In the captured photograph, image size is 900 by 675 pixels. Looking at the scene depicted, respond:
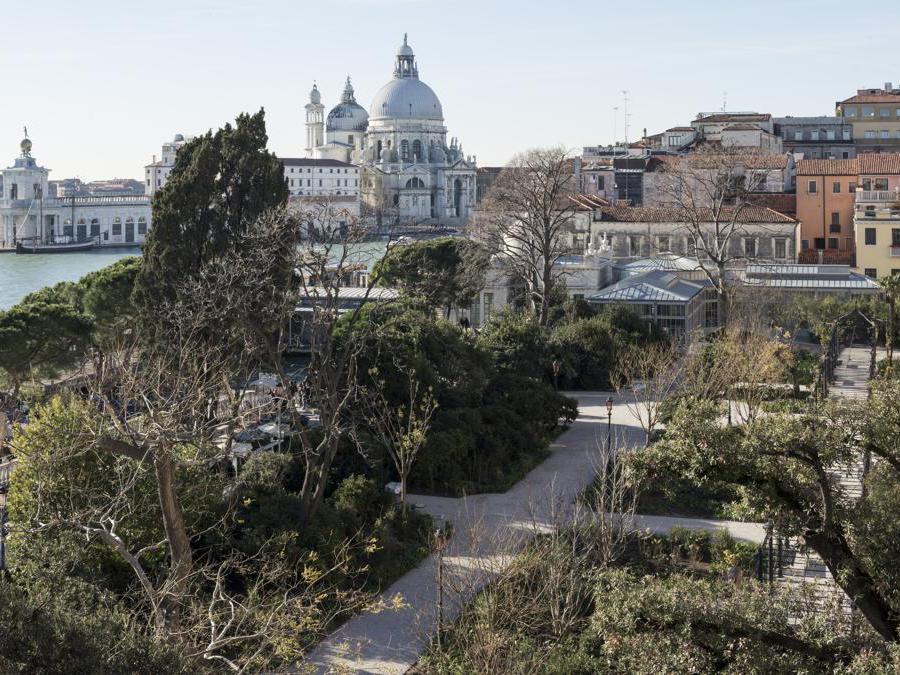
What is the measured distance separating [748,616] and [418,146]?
129 m

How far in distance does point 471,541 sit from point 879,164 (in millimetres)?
37160

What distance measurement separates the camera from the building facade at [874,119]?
71875 millimetres

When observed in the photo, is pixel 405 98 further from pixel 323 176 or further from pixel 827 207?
pixel 827 207

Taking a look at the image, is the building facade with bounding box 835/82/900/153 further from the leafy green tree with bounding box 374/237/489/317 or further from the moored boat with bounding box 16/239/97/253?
the moored boat with bounding box 16/239/97/253

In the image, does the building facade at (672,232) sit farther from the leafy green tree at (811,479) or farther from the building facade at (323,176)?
the building facade at (323,176)

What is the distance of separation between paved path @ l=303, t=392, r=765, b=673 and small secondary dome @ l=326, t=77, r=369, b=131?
410ft

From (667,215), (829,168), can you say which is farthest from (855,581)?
(829,168)

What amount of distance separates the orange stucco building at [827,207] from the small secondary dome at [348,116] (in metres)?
102

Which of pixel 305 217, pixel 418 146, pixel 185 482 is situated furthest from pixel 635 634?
pixel 418 146

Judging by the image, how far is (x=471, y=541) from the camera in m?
11.9

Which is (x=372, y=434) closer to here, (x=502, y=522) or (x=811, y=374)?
(x=502, y=522)

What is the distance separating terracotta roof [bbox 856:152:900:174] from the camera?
44.8 metres

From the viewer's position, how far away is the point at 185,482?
1295cm

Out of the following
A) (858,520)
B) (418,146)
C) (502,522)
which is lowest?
(502,522)
